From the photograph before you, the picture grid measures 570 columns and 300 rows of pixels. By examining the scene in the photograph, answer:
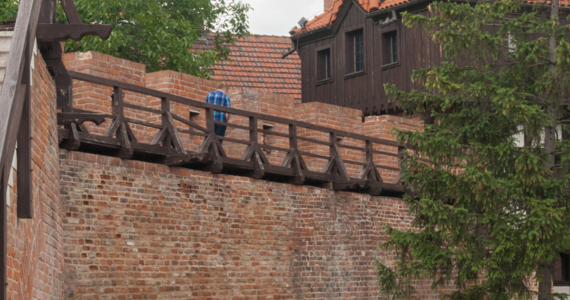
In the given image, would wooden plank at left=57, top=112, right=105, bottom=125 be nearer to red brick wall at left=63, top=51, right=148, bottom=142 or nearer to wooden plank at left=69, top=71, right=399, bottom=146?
wooden plank at left=69, top=71, right=399, bottom=146

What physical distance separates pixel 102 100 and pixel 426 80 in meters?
4.97

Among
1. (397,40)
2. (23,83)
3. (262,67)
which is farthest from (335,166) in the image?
(262,67)

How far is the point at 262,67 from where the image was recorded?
93.1 ft

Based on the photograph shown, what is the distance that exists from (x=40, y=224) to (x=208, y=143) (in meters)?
4.69

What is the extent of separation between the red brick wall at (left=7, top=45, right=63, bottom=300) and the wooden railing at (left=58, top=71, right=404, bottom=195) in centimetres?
119

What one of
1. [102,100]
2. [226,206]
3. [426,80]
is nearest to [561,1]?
[426,80]

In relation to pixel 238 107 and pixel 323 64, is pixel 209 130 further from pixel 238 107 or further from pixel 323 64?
pixel 323 64

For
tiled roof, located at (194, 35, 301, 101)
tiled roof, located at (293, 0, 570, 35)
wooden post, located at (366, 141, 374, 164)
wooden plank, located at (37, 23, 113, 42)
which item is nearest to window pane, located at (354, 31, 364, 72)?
tiled roof, located at (293, 0, 570, 35)

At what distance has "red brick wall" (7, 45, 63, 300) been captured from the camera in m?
6.39

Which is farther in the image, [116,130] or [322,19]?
[322,19]

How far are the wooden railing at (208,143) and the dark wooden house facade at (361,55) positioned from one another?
4.47m

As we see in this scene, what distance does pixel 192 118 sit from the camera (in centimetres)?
1385

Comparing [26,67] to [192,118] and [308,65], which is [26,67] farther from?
[308,65]

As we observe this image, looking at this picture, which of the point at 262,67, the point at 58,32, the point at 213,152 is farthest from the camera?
the point at 262,67
